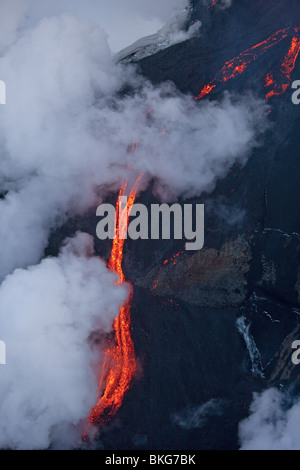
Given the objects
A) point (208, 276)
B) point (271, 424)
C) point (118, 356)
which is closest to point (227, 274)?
point (208, 276)

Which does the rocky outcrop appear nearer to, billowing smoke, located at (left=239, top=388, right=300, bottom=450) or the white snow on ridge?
billowing smoke, located at (left=239, top=388, right=300, bottom=450)

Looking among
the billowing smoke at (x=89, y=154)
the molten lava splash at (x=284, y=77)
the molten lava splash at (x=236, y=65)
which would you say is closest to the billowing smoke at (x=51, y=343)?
the billowing smoke at (x=89, y=154)

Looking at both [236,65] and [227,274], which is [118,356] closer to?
[227,274]

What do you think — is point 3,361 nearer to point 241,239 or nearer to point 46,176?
point 46,176

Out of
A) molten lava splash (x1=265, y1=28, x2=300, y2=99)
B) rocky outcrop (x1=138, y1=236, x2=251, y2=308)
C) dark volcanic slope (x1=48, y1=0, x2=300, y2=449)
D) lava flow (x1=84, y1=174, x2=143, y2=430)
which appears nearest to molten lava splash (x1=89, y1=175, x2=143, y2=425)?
lava flow (x1=84, y1=174, x2=143, y2=430)

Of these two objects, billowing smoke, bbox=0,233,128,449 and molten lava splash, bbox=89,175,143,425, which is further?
molten lava splash, bbox=89,175,143,425

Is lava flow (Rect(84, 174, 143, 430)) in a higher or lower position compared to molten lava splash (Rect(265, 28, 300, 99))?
lower
